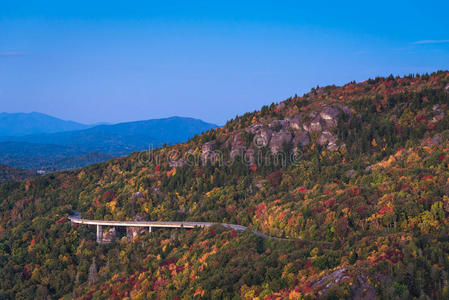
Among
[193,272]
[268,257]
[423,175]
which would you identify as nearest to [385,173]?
[423,175]

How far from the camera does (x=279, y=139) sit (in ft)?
391

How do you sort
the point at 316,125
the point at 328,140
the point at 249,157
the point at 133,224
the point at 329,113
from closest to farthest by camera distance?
the point at 133,224, the point at 328,140, the point at 316,125, the point at 329,113, the point at 249,157

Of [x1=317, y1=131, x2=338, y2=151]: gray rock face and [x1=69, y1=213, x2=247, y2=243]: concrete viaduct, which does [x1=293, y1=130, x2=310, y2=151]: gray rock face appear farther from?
[x1=69, y1=213, x2=247, y2=243]: concrete viaduct

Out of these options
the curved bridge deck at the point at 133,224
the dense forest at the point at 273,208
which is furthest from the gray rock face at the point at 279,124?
the curved bridge deck at the point at 133,224

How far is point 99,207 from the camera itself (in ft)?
392

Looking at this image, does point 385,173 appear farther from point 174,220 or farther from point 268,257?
point 174,220

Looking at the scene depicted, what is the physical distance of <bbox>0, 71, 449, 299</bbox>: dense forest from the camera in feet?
169

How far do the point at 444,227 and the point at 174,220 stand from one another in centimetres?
6123

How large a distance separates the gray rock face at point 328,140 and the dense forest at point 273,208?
0.41 m

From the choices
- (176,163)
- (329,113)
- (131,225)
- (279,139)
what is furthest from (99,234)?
(329,113)

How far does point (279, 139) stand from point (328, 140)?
1269 centimetres

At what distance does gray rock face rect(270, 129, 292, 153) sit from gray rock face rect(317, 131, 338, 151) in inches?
323

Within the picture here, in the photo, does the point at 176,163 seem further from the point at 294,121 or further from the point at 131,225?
the point at 294,121

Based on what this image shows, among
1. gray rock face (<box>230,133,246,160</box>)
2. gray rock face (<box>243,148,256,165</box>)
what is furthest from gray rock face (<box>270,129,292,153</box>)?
gray rock face (<box>230,133,246,160</box>)
